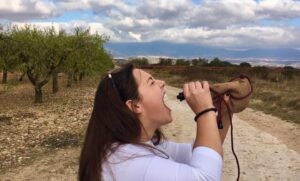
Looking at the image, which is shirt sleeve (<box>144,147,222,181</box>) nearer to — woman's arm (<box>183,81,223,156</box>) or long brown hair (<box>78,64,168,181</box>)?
woman's arm (<box>183,81,223,156</box>)

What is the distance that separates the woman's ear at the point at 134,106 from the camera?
2.04 meters

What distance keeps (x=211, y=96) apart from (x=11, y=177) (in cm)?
799

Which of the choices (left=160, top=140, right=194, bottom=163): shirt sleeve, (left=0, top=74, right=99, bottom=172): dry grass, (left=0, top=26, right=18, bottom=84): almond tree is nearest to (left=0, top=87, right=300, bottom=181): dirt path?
(left=0, top=74, right=99, bottom=172): dry grass

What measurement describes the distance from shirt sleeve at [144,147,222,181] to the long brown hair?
0.16m

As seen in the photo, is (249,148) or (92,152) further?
(249,148)

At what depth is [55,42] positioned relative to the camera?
25938 millimetres

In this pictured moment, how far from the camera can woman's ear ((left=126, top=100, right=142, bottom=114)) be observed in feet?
6.68

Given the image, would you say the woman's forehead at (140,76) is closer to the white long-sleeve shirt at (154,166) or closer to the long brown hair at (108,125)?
the long brown hair at (108,125)

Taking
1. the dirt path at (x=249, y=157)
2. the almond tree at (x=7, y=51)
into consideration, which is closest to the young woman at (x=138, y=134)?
the dirt path at (x=249, y=157)

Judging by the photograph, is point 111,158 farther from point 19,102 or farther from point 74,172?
point 19,102

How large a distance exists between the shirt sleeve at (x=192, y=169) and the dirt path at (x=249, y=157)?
6541mm

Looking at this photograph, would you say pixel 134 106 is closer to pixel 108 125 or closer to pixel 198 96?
pixel 108 125

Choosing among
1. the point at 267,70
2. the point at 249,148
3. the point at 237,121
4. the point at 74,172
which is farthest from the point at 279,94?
the point at 267,70

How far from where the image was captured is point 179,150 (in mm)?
2359
